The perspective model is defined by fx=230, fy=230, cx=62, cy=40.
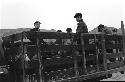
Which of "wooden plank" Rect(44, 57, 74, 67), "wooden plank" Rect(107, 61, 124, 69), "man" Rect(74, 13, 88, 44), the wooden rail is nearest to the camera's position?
the wooden rail

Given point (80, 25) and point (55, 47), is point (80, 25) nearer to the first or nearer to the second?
point (80, 25)

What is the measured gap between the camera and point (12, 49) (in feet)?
21.0

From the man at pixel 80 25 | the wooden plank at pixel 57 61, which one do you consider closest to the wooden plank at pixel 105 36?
the man at pixel 80 25

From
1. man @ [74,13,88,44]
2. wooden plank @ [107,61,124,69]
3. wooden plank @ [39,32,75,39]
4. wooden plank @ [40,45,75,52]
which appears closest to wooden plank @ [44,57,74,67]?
wooden plank @ [40,45,75,52]

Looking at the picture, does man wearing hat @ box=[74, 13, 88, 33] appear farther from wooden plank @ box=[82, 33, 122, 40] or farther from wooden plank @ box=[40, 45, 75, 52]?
wooden plank @ box=[40, 45, 75, 52]

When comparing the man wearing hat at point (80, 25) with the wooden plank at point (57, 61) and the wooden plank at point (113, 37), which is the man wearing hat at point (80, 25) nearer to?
the wooden plank at point (113, 37)

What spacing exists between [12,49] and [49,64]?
1118 mm

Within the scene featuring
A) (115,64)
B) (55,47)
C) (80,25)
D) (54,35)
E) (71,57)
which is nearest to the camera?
(54,35)

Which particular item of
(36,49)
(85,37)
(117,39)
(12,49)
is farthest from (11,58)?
(117,39)

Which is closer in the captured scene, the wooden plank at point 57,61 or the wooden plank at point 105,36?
the wooden plank at point 57,61

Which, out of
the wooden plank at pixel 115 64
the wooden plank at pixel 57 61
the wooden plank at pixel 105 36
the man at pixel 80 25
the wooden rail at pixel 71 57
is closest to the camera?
the wooden rail at pixel 71 57

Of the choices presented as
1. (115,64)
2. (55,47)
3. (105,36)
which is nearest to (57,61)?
(55,47)

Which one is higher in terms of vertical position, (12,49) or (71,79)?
(12,49)

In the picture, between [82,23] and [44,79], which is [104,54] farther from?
[44,79]
